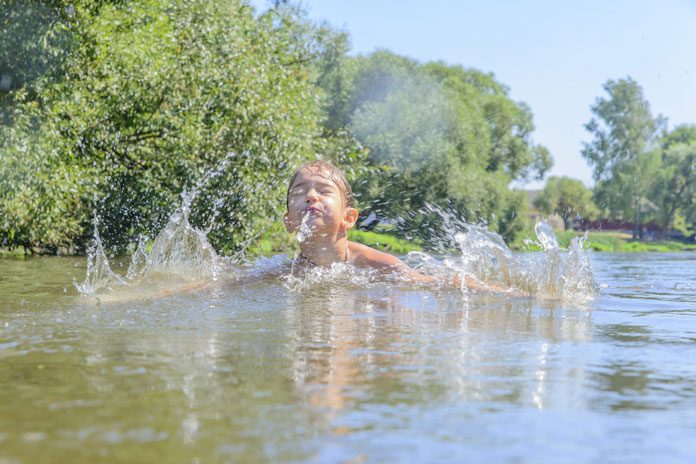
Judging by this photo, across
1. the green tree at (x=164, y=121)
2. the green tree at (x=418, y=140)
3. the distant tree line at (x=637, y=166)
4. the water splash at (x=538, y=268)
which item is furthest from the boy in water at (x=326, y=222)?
the distant tree line at (x=637, y=166)

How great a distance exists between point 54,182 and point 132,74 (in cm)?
330

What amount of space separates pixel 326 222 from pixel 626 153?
2902 inches

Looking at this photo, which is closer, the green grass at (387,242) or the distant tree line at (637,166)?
the green grass at (387,242)

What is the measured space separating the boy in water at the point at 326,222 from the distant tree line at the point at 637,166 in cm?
6811

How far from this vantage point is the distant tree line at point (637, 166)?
7325cm

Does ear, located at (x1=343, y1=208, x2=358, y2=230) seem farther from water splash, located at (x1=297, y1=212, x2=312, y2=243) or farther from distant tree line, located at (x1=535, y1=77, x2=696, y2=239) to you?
distant tree line, located at (x1=535, y1=77, x2=696, y2=239)

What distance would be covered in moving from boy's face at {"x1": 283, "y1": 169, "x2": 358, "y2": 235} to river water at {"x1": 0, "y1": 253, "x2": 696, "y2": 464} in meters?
1.83

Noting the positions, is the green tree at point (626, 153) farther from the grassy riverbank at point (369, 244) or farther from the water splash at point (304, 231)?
the water splash at point (304, 231)

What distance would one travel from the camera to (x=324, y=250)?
7.55 m

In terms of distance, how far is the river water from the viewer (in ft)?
7.70

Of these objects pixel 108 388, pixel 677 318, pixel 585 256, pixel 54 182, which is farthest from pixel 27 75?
pixel 108 388

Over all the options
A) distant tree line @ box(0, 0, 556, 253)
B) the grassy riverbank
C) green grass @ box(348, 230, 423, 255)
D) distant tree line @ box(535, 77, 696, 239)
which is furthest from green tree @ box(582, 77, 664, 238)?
distant tree line @ box(0, 0, 556, 253)

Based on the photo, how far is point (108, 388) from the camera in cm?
299

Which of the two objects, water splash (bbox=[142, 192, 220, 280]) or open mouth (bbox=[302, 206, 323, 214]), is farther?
water splash (bbox=[142, 192, 220, 280])
